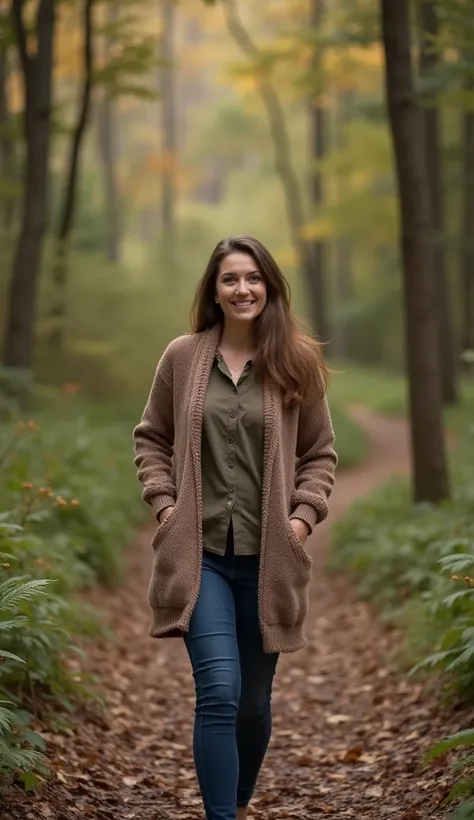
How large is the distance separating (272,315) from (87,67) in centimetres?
1177

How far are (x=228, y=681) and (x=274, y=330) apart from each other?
1355 millimetres

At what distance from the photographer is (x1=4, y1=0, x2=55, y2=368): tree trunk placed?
1198 centimetres

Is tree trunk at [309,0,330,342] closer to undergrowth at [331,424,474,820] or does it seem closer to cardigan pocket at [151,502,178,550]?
undergrowth at [331,424,474,820]

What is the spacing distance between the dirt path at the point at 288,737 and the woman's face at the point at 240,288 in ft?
6.69

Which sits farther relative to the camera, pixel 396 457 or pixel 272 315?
pixel 396 457

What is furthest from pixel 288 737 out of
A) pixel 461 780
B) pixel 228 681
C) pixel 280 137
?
pixel 280 137

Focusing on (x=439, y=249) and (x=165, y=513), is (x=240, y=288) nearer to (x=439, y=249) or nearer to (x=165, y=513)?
(x=165, y=513)

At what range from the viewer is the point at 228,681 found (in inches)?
148

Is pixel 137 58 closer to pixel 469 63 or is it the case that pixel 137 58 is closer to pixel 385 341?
pixel 469 63

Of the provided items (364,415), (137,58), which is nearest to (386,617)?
(137,58)

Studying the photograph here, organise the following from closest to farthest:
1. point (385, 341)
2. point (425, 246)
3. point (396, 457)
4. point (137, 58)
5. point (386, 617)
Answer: point (386, 617) → point (425, 246) → point (137, 58) → point (396, 457) → point (385, 341)

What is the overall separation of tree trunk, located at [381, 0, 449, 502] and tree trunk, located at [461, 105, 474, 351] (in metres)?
9.00

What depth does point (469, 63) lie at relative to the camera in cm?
939

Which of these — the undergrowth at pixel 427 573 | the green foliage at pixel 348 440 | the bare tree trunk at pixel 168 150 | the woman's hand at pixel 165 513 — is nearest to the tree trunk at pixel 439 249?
the green foliage at pixel 348 440
